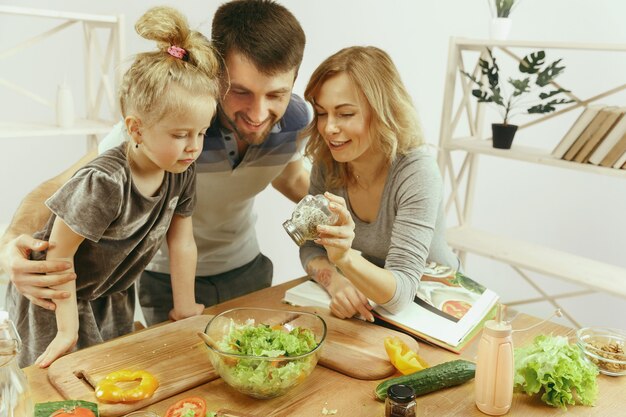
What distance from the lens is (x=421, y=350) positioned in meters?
1.52

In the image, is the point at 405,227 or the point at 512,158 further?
the point at 512,158

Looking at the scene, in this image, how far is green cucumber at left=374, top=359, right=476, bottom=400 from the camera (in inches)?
51.0

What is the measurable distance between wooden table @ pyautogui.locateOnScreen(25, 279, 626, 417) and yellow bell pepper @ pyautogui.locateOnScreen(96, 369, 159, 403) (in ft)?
0.12

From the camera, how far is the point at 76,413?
3.68ft

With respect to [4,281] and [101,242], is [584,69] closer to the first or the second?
[101,242]

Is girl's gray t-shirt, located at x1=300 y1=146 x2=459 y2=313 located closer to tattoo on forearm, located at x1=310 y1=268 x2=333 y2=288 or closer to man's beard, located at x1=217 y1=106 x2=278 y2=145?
tattoo on forearm, located at x1=310 y1=268 x2=333 y2=288

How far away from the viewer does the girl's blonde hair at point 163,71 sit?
1.47 meters

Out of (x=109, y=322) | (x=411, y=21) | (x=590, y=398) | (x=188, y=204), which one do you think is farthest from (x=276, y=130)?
(x=411, y=21)

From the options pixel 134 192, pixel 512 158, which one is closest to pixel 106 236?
pixel 134 192

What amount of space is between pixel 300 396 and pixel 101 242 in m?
0.65

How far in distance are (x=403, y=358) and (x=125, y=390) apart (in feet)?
1.91

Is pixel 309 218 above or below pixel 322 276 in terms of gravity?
above

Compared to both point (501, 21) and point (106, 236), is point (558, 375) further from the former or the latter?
point (501, 21)

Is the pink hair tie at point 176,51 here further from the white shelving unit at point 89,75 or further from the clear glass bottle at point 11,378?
the white shelving unit at point 89,75
